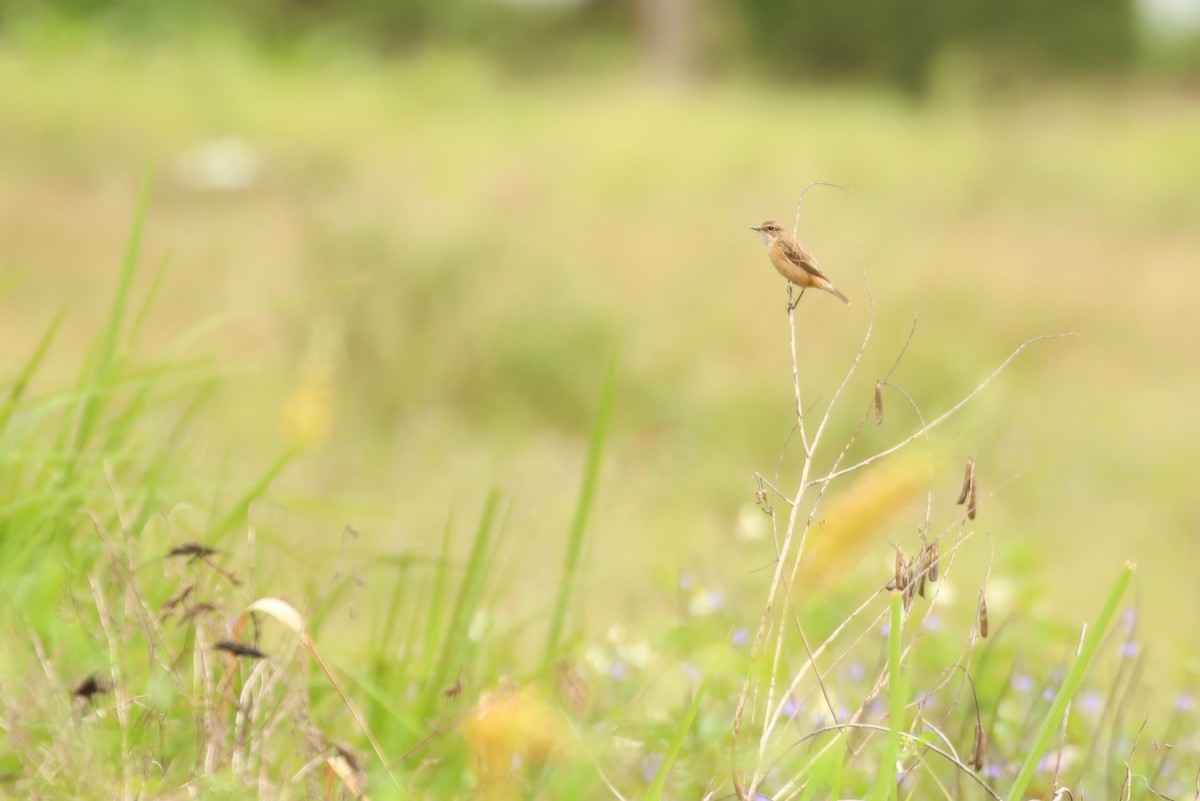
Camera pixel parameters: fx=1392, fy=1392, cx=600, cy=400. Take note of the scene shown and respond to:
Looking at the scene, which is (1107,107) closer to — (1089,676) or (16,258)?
(16,258)

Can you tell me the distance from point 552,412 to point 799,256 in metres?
6.00

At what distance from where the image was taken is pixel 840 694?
225cm

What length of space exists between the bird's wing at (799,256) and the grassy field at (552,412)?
0.24 metres

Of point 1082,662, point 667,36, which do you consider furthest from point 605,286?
point 667,36

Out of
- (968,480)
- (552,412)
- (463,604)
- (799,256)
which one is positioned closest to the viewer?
(968,480)

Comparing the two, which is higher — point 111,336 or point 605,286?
point 111,336


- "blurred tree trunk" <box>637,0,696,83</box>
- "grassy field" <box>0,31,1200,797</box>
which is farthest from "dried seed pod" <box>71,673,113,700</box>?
"blurred tree trunk" <box>637,0,696,83</box>

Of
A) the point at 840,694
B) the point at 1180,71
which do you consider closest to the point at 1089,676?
the point at 840,694

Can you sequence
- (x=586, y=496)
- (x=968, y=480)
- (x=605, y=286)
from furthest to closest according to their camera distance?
(x=605, y=286), (x=586, y=496), (x=968, y=480)

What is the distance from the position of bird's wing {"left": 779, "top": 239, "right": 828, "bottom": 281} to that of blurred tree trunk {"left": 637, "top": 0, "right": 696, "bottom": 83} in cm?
1890

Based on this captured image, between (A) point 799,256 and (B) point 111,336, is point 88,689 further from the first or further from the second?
(A) point 799,256

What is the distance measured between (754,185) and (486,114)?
429 centimetres

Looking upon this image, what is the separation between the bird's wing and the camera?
161 cm

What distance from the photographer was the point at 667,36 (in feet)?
67.0
